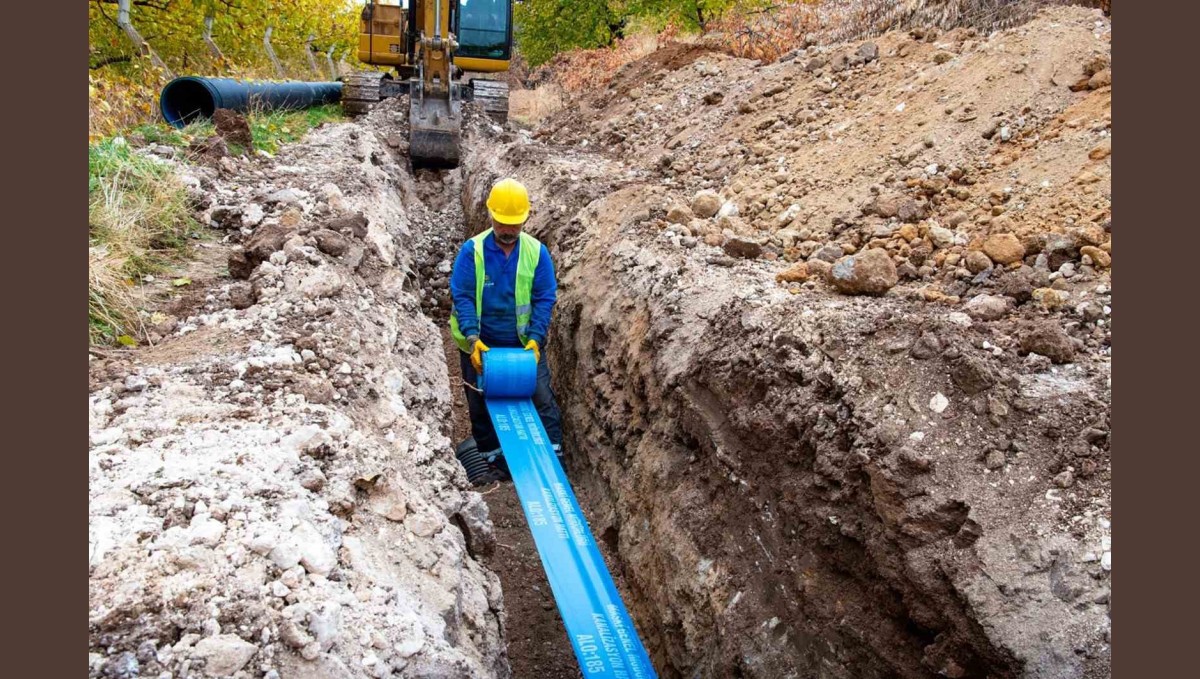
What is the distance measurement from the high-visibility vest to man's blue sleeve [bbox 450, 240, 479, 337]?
0.15 ft

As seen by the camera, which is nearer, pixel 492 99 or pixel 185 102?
pixel 185 102

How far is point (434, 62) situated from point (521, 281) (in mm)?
6025

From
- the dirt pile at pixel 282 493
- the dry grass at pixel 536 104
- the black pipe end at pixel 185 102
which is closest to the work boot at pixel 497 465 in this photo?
the dirt pile at pixel 282 493

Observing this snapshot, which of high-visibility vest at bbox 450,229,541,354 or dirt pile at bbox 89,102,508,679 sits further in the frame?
high-visibility vest at bbox 450,229,541,354

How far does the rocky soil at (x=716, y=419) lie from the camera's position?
8.51 feet

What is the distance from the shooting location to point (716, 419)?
14.7 ft

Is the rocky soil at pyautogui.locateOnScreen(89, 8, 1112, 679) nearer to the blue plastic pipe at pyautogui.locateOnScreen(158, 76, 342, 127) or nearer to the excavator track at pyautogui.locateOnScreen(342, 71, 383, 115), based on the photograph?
the blue plastic pipe at pyautogui.locateOnScreen(158, 76, 342, 127)

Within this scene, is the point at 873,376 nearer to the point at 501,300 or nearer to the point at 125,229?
the point at 501,300

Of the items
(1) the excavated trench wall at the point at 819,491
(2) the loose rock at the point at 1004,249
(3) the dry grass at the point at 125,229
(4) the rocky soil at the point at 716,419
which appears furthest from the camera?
(2) the loose rock at the point at 1004,249

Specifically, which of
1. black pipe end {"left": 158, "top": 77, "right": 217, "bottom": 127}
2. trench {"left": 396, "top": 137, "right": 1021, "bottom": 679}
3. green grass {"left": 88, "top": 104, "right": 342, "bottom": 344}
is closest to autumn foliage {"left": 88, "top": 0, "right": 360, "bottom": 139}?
black pipe end {"left": 158, "top": 77, "right": 217, "bottom": 127}

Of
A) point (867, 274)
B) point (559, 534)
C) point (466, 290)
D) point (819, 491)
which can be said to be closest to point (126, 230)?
point (466, 290)

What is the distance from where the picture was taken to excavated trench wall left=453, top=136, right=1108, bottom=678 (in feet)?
9.61

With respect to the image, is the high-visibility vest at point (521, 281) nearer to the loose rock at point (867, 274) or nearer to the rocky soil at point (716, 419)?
the rocky soil at point (716, 419)

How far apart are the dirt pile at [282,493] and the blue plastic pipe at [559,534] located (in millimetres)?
537
